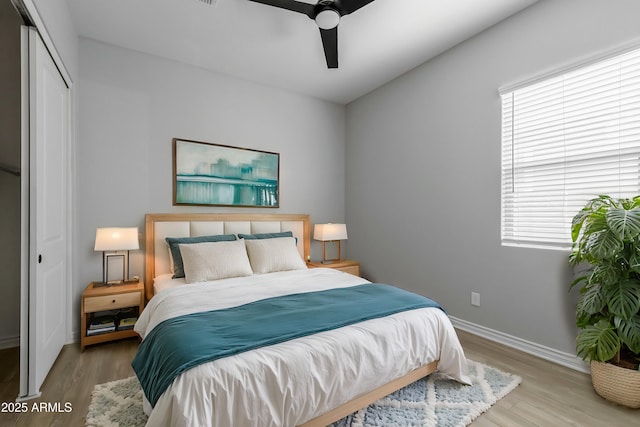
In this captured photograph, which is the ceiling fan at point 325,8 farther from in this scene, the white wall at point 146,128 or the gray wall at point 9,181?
the gray wall at point 9,181

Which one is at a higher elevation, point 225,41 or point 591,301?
point 225,41

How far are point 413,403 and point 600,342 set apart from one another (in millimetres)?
1174

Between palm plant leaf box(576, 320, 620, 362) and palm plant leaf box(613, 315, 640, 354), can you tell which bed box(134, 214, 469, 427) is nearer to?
palm plant leaf box(576, 320, 620, 362)

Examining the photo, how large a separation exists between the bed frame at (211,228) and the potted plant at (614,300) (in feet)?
3.19

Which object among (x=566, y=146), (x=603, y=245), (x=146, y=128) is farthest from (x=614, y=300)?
(x=146, y=128)

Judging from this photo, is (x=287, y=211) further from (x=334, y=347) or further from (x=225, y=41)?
(x=334, y=347)

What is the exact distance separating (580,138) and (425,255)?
1.73 metres

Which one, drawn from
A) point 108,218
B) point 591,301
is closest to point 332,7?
point 591,301

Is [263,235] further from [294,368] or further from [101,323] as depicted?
[294,368]

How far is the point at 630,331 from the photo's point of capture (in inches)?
69.3

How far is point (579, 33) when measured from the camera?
2299mm

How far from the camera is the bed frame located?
124 inches

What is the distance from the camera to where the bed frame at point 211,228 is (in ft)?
10.4

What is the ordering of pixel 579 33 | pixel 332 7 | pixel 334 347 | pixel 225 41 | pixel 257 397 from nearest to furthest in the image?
pixel 257 397 < pixel 334 347 < pixel 332 7 < pixel 579 33 < pixel 225 41
